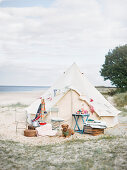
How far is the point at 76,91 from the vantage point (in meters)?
9.87

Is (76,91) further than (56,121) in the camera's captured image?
Yes

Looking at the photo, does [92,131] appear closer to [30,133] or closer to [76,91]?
[76,91]

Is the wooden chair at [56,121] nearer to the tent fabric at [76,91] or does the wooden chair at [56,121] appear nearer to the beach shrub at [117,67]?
the tent fabric at [76,91]

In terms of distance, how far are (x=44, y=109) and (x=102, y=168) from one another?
4971 mm

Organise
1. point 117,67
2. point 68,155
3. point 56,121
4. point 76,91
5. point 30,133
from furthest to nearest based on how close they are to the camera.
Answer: point 117,67, point 76,91, point 56,121, point 30,133, point 68,155

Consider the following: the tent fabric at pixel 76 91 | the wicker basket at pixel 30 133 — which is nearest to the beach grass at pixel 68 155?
the wicker basket at pixel 30 133

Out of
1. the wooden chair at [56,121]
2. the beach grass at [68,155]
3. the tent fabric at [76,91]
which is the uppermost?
the tent fabric at [76,91]

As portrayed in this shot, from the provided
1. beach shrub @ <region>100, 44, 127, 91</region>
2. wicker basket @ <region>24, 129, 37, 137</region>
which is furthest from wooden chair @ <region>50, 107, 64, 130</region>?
beach shrub @ <region>100, 44, 127, 91</region>

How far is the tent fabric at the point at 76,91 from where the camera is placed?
10125 millimetres

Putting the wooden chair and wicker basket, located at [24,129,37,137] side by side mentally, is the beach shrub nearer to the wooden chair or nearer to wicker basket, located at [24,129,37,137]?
the wooden chair

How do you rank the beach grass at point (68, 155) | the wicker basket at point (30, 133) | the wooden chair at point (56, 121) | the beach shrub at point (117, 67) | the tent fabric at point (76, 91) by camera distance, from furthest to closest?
1. the beach shrub at point (117, 67)
2. the tent fabric at point (76, 91)
3. the wooden chair at point (56, 121)
4. the wicker basket at point (30, 133)
5. the beach grass at point (68, 155)

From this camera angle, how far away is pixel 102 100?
443 inches

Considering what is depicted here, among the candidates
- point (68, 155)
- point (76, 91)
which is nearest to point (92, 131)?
point (76, 91)

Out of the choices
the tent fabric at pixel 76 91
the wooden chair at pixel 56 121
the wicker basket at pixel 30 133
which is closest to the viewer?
the wicker basket at pixel 30 133
